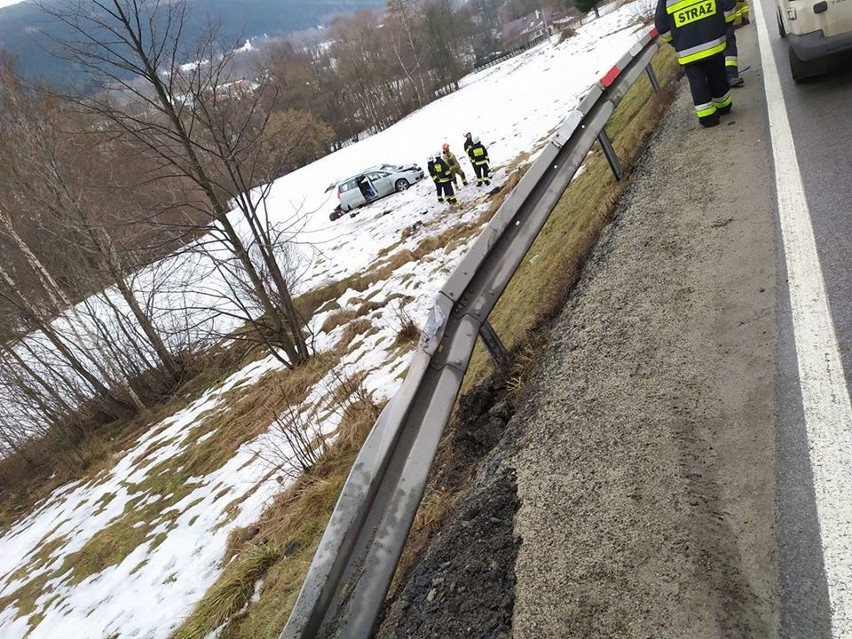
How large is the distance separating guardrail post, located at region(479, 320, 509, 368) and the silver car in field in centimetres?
2135

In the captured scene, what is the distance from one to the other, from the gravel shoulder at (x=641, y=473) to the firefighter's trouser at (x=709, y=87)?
5.90 feet

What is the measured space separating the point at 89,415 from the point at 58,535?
30.9 ft

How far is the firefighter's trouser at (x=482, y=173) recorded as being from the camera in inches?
603

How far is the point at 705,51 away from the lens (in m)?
4.79

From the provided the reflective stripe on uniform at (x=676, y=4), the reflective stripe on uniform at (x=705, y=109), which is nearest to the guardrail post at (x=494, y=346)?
the reflective stripe on uniform at (x=705, y=109)

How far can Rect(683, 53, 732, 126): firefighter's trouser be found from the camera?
4.67m

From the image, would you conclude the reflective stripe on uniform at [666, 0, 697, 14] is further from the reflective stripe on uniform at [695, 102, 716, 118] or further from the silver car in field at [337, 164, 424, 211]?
the silver car in field at [337, 164, 424, 211]

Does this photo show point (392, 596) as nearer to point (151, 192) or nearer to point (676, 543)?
point (676, 543)

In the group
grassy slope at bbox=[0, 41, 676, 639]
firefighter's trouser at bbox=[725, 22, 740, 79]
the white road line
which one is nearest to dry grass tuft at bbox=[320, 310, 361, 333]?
grassy slope at bbox=[0, 41, 676, 639]

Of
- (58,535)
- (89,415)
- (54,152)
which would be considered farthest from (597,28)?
(58,535)

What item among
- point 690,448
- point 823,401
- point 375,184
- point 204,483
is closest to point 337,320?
point 204,483

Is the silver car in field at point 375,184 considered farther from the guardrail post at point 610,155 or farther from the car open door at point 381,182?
the guardrail post at point 610,155

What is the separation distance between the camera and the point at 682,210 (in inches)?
139

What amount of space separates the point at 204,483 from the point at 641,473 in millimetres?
6689
